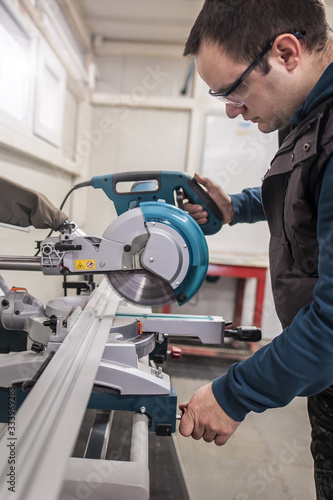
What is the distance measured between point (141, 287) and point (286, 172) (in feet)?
1.63

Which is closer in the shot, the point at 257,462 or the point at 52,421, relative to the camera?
the point at 52,421

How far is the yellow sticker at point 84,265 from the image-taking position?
90cm

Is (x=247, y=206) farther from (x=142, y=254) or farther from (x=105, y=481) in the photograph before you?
(x=105, y=481)

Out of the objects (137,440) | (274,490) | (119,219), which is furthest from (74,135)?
(274,490)

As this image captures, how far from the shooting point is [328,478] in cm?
87

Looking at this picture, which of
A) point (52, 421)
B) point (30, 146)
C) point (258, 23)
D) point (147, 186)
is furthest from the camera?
point (30, 146)

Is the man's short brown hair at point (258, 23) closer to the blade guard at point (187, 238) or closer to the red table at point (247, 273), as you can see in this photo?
the blade guard at point (187, 238)

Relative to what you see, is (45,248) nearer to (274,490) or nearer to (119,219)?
(119,219)

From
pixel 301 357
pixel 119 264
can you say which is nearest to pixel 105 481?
pixel 301 357

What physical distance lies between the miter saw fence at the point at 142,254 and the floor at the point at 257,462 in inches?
49.5

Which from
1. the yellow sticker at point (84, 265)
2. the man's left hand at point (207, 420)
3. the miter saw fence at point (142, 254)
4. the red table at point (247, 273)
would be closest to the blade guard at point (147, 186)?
the miter saw fence at point (142, 254)

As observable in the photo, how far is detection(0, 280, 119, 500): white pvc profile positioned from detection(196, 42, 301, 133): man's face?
0.68 m

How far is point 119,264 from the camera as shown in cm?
89

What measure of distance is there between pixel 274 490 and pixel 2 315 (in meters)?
1.66
